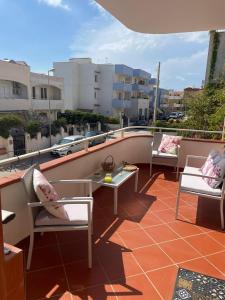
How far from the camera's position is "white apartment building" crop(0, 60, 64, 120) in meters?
15.8

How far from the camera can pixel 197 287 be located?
1.75 meters

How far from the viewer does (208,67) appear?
1527 cm

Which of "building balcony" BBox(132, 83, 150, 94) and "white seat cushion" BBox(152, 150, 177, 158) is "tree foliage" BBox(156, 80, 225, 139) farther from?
"building balcony" BBox(132, 83, 150, 94)

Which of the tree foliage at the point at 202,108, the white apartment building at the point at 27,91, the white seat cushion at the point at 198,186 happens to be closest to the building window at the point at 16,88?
the white apartment building at the point at 27,91

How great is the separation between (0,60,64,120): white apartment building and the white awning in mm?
14608

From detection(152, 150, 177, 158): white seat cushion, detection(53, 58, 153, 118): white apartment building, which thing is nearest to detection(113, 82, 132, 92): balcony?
detection(53, 58, 153, 118): white apartment building

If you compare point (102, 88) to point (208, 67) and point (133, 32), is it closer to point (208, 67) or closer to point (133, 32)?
point (208, 67)

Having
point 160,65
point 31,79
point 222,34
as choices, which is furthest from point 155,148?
point 31,79

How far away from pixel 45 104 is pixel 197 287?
62.8ft

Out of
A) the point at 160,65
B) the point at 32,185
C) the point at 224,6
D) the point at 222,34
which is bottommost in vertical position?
the point at 32,185

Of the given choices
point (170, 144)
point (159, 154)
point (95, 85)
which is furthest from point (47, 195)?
point (95, 85)

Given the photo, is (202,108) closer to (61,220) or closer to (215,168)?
(215,168)

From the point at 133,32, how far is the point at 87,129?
1759cm

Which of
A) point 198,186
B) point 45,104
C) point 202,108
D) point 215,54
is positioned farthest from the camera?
point 45,104
